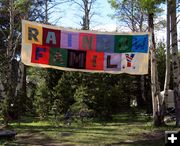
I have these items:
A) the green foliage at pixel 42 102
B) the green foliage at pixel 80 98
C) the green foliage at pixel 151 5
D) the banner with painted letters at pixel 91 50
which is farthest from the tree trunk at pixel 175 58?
the green foliage at pixel 42 102

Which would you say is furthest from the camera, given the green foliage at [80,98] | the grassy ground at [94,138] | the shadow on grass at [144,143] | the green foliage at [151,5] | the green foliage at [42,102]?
the green foliage at [42,102]

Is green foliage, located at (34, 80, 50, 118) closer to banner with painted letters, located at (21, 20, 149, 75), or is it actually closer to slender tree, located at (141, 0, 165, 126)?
slender tree, located at (141, 0, 165, 126)

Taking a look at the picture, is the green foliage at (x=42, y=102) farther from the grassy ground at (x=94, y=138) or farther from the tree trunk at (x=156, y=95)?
the tree trunk at (x=156, y=95)

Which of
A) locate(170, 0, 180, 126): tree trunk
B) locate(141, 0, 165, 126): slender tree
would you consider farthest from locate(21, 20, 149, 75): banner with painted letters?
locate(170, 0, 180, 126): tree trunk

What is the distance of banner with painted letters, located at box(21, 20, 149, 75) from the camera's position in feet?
48.8

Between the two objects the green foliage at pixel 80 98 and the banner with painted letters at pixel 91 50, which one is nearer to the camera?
the banner with painted letters at pixel 91 50

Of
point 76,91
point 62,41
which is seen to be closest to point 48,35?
point 62,41

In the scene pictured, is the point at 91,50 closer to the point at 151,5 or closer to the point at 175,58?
the point at 151,5

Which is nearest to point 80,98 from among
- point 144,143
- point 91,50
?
point 91,50

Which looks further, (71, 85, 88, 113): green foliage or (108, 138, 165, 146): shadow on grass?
(71, 85, 88, 113): green foliage

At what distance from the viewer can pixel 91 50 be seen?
1530 centimetres

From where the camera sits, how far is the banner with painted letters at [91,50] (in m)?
14.9

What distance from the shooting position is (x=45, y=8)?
3262 centimetres

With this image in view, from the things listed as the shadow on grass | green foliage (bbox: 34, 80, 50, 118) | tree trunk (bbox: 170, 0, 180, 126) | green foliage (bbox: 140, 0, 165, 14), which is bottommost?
the shadow on grass
